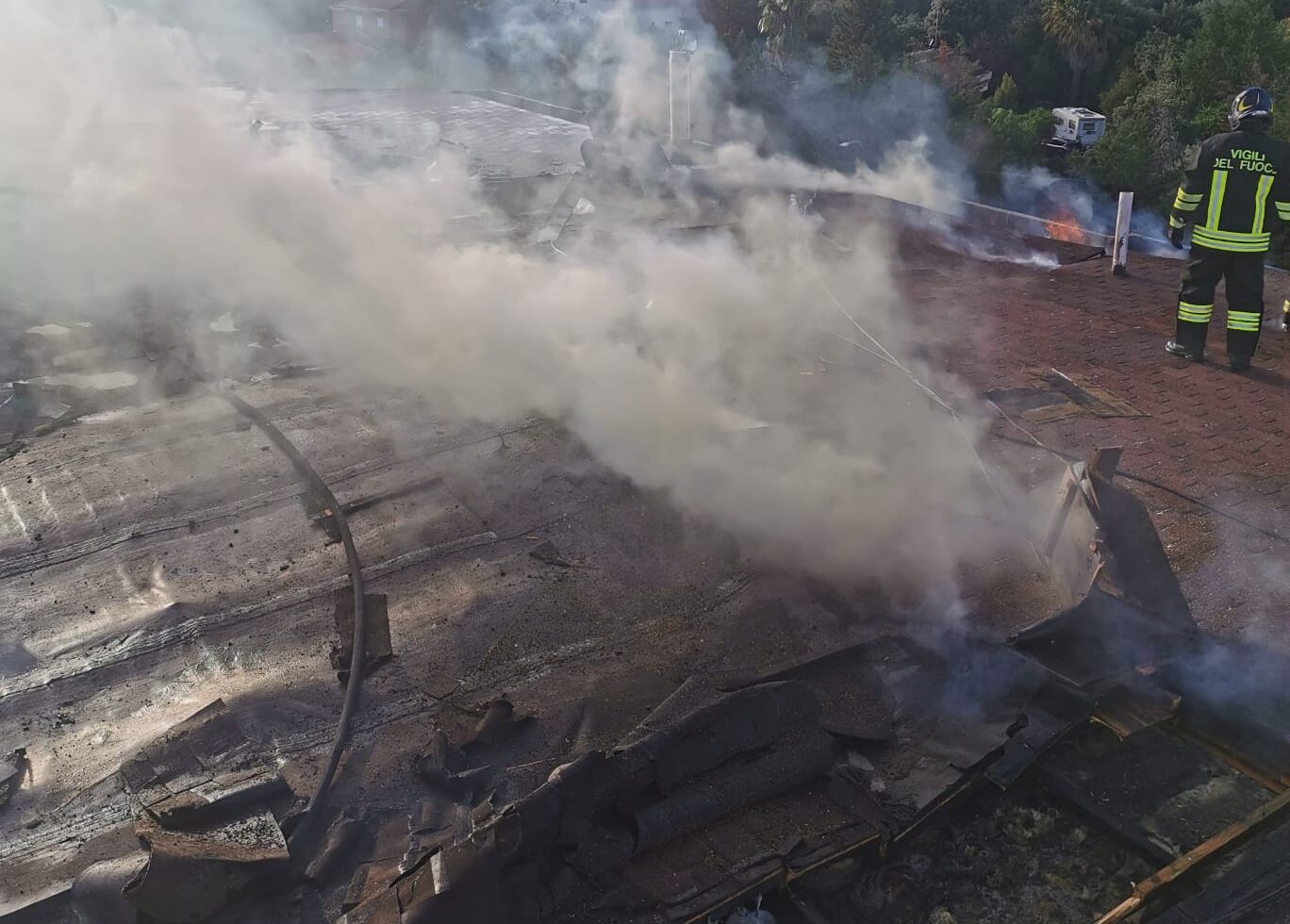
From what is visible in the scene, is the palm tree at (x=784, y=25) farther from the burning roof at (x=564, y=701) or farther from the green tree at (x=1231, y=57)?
the burning roof at (x=564, y=701)

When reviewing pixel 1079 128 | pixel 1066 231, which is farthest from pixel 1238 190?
pixel 1079 128

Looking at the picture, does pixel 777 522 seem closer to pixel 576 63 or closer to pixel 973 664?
pixel 973 664

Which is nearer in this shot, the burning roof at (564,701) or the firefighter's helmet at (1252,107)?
the burning roof at (564,701)

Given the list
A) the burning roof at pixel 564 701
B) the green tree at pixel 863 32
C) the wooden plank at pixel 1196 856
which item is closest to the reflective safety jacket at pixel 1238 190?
the burning roof at pixel 564 701

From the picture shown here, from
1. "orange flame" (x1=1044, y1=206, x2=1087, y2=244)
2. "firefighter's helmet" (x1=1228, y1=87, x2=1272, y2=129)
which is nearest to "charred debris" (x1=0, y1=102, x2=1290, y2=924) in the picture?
"firefighter's helmet" (x1=1228, y1=87, x2=1272, y2=129)

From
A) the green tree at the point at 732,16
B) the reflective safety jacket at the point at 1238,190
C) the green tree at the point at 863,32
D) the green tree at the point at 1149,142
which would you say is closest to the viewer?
the reflective safety jacket at the point at 1238,190

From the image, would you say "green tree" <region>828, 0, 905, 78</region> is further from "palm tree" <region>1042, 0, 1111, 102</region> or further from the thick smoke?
the thick smoke

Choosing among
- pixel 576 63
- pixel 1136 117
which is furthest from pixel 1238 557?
pixel 576 63
